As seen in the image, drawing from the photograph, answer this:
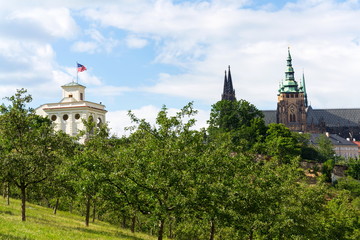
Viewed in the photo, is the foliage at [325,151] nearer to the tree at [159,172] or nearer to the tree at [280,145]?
the tree at [280,145]

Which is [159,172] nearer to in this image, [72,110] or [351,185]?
[72,110]

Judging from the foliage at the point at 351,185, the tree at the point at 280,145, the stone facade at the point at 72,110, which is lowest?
the foliage at the point at 351,185

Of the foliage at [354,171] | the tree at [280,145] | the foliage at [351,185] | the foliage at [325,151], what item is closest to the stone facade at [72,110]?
the tree at [280,145]

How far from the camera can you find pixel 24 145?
32344mm

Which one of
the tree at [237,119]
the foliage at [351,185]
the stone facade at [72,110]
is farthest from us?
the tree at [237,119]

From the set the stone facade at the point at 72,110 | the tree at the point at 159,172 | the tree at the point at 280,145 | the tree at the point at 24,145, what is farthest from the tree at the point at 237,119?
the tree at the point at 159,172

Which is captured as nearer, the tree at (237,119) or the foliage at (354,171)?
the foliage at (354,171)

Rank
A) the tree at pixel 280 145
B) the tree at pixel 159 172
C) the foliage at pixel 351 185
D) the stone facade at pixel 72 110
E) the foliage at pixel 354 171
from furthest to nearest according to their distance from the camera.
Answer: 1. the foliage at pixel 354 171
2. the tree at pixel 280 145
3. the foliage at pixel 351 185
4. the stone facade at pixel 72 110
5. the tree at pixel 159 172

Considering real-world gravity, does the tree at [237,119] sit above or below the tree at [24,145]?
above

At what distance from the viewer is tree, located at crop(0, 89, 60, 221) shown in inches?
1229

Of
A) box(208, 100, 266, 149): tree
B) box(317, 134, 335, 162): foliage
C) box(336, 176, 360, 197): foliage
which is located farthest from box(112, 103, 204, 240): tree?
box(317, 134, 335, 162): foliage

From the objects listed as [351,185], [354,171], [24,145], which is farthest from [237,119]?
[24,145]

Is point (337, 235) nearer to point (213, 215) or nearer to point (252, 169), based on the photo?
point (252, 169)

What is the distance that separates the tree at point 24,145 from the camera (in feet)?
102
